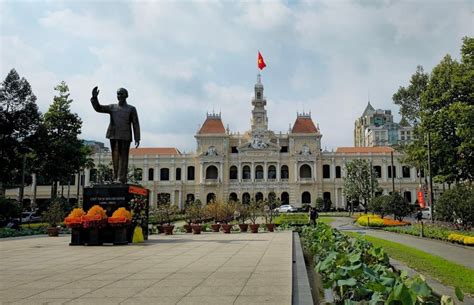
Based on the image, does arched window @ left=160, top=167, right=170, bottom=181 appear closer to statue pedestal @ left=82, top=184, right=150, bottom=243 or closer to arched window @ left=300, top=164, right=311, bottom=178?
arched window @ left=300, top=164, right=311, bottom=178

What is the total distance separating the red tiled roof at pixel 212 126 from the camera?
6994 centimetres

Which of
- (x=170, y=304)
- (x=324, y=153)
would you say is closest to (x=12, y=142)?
(x=170, y=304)

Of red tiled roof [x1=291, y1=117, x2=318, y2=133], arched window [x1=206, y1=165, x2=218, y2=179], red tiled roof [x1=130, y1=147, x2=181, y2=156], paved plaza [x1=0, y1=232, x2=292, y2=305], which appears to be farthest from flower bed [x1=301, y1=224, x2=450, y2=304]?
red tiled roof [x1=130, y1=147, x2=181, y2=156]

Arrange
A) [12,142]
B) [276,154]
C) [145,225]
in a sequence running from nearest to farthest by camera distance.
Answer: [145,225], [12,142], [276,154]

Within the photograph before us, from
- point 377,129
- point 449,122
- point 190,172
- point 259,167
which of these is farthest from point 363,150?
point 377,129

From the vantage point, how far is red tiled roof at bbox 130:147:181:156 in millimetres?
71000

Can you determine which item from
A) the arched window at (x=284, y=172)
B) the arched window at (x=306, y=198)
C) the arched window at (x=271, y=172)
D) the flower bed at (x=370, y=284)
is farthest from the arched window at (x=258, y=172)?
the flower bed at (x=370, y=284)

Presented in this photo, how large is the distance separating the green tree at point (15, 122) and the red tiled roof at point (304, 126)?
134 ft

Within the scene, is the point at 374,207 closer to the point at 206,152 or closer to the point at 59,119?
the point at 59,119

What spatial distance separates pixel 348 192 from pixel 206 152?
2722 cm

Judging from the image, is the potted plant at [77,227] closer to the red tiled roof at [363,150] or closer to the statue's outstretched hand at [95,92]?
the statue's outstretched hand at [95,92]

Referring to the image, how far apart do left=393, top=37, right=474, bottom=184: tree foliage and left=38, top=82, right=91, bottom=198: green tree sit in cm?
2754

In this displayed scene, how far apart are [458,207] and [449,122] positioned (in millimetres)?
11938

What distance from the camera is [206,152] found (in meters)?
67.8
